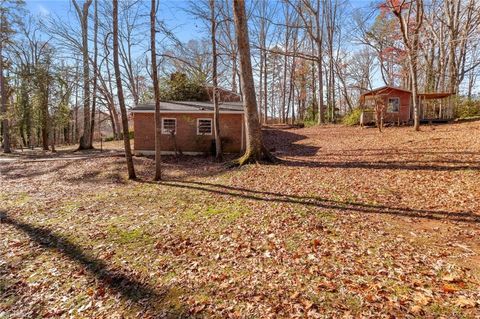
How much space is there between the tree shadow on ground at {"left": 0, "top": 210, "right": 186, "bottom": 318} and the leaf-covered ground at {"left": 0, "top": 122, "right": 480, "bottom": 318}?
0.07 feet

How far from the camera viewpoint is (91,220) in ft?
20.9

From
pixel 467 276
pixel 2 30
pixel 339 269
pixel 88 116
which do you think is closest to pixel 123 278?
pixel 339 269

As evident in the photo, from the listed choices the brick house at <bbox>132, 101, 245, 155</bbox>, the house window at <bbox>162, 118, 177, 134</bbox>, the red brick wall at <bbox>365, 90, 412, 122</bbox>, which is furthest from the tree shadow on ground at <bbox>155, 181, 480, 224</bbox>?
the red brick wall at <bbox>365, 90, 412, 122</bbox>

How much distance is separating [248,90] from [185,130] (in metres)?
6.63

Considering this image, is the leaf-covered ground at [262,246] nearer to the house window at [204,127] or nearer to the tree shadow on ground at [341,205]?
the tree shadow on ground at [341,205]

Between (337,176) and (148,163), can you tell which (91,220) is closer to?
(337,176)

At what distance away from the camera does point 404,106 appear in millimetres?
20875

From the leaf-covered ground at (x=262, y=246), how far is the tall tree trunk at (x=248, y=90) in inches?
61.7

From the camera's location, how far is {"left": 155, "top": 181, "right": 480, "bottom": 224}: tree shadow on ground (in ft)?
16.1

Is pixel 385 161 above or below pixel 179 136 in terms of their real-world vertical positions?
below

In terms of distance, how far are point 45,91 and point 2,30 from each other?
4.94 metres

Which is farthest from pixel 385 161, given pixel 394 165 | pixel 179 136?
pixel 179 136

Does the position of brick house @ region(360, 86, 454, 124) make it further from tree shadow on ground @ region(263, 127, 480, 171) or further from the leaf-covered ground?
the leaf-covered ground

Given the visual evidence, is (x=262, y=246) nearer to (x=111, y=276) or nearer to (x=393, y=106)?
(x=111, y=276)
